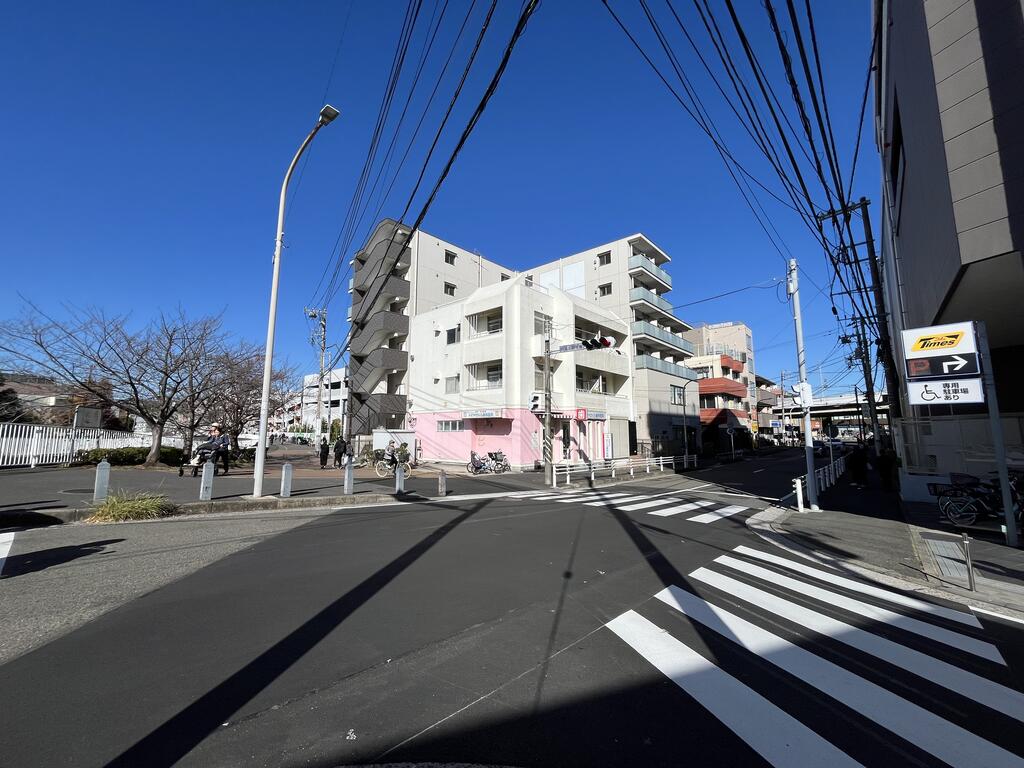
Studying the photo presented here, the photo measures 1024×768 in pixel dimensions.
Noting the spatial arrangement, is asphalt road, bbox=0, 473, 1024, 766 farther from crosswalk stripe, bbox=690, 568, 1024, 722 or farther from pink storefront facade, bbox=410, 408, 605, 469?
pink storefront facade, bbox=410, 408, 605, 469

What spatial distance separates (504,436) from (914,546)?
18.9 metres

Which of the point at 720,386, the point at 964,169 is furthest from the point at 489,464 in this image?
the point at 720,386

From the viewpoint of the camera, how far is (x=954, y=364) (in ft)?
25.0

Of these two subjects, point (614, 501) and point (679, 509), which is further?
point (614, 501)

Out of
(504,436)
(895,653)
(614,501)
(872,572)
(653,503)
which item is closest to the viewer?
(895,653)

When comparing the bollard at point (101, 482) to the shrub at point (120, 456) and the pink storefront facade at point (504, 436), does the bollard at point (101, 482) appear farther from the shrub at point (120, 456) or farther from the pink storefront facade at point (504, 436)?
the pink storefront facade at point (504, 436)

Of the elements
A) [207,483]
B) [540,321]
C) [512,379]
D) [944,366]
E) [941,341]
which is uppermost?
[540,321]

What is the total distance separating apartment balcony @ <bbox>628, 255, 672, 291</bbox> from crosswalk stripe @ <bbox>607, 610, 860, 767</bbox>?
33264 mm

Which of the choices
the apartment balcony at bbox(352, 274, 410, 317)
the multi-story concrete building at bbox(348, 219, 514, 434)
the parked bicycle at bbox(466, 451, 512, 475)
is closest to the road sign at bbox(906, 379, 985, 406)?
the parked bicycle at bbox(466, 451, 512, 475)

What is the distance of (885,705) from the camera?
9.90 feet

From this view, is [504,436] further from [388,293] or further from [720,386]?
[720,386]

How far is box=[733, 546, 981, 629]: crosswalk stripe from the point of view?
15.6ft

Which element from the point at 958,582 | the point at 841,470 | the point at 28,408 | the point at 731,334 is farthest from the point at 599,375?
the point at 731,334

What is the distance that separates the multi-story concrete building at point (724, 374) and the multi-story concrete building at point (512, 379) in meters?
16.7
